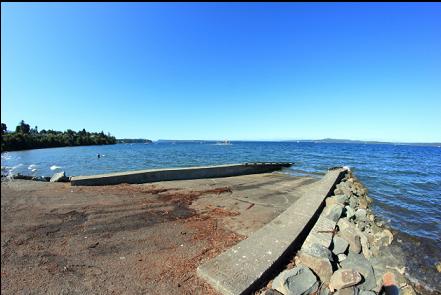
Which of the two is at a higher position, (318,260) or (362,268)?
(318,260)

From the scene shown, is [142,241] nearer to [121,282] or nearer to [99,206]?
[121,282]

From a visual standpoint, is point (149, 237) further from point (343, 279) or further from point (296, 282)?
point (343, 279)

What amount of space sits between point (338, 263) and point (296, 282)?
1550mm

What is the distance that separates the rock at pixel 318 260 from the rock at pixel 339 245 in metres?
0.63

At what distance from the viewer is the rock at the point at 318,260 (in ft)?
12.9

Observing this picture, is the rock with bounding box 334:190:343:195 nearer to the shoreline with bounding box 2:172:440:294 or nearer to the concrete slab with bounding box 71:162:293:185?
the shoreline with bounding box 2:172:440:294

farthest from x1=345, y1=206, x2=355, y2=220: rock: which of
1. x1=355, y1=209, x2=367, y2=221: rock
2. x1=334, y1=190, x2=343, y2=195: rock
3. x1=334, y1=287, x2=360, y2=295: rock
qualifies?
x1=334, y1=287, x2=360, y2=295: rock

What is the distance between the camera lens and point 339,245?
16.6 feet

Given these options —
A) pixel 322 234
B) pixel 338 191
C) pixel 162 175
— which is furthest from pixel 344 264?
pixel 162 175

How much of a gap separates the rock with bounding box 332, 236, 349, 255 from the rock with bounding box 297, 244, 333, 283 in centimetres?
63

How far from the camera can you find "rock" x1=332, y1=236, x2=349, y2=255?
4914 millimetres

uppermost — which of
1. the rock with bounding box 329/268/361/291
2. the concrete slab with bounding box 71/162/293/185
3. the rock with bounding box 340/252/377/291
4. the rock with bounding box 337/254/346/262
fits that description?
the concrete slab with bounding box 71/162/293/185

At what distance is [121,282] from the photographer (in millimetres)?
3533

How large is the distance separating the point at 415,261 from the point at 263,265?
170 inches
